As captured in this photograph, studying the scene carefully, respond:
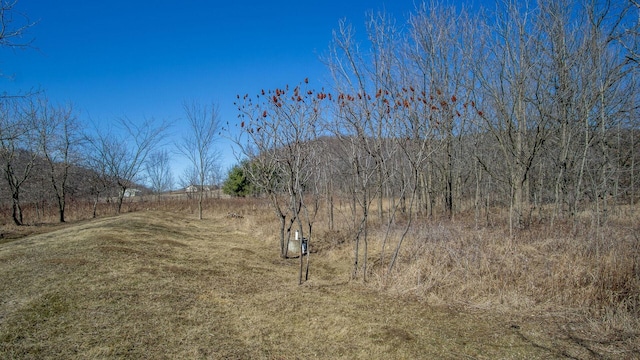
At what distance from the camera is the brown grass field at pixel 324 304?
323 centimetres

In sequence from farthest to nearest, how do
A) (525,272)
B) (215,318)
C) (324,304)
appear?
(525,272), (324,304), (215,318)

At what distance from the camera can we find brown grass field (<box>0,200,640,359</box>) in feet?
10.6

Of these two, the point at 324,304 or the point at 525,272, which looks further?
Result: the point at 525,272

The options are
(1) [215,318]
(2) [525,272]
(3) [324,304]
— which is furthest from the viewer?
(2) [525,272]

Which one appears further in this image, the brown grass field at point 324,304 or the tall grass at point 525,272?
the tall grass at point 525,272

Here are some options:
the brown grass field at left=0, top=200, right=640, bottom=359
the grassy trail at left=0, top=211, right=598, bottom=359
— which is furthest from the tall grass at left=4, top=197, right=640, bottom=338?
the grassy trail at left=0, top=211, right=598, bottom=359

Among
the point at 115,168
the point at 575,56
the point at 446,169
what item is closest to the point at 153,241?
the point at 446,169

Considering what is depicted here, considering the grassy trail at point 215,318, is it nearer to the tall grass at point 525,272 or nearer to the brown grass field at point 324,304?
the brown grass field at point 324,304

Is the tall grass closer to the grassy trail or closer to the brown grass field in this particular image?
the brown grass field

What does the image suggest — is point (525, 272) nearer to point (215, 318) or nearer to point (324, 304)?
point (324, 304)

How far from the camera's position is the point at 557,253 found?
5.75 meters

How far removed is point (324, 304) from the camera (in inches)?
177

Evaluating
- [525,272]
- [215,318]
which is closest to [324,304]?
[215,318]

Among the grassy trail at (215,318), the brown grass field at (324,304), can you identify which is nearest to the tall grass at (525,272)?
the brown grass field at (324,304)
